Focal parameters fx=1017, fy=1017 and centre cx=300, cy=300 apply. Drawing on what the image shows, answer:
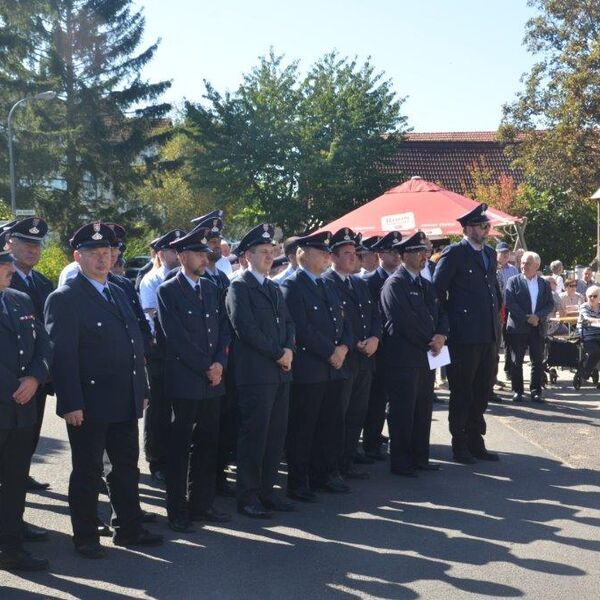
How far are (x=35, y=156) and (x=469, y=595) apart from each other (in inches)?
1615

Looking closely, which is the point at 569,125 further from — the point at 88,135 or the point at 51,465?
the point at 51,465

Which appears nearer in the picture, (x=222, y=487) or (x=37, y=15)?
(x=222, y=487)

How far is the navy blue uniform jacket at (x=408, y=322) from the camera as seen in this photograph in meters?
9.02

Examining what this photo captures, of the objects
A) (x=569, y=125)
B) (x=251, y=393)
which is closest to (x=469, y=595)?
(x=251, y=393)

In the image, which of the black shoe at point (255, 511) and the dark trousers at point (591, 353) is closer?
the black shoe at point (255, 511)

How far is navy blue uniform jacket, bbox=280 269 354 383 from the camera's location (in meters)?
8.09

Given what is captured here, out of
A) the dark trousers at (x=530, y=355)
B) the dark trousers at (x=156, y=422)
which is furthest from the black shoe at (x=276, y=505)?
the dark trousers at (x=530, y=355)

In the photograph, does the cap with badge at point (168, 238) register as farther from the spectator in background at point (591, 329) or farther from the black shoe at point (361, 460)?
the spectator in background at point (591, 329)

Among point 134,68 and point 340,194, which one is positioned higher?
point 134,68

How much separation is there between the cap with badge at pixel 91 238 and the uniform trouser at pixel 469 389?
4.00m

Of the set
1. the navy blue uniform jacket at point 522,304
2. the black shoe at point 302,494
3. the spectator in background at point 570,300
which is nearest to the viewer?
the black shoe at point 302,494

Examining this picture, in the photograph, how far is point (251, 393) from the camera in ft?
24.6

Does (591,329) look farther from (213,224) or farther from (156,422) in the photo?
(156,422)

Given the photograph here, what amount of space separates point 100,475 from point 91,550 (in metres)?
0.48
